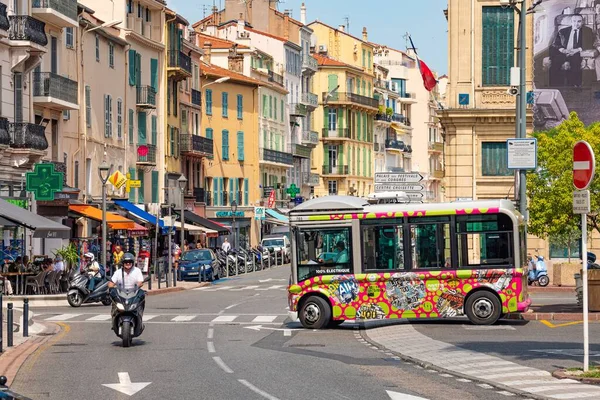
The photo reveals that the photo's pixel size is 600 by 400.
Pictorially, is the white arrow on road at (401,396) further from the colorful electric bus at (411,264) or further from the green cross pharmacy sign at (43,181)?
the green cross pharmacy sign at (43,181)

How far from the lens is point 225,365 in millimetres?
21016

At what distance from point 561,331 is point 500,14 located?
3304 centimetres

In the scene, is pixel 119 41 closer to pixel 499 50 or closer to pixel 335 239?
pixel 499 50

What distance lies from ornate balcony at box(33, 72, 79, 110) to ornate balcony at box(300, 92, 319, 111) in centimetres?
6392

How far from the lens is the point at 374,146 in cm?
14062

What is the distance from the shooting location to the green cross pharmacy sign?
1794 inches

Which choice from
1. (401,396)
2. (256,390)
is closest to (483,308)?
(256,390)

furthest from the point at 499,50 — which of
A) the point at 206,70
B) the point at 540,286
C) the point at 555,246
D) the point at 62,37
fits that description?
the point at 206,70

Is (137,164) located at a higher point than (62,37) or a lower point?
lower

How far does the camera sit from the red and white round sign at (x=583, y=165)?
62.1 feet

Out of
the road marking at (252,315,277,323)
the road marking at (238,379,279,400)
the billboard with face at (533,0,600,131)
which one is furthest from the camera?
the billboard with face at (533,0,600,131)

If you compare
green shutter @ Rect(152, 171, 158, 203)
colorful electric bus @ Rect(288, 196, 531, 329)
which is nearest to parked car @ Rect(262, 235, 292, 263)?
green shutter @ Rect(152, 171, 158, 203)

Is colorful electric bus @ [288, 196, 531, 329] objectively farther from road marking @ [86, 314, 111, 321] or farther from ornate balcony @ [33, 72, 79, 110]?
ornate balcony @ [33, 72, 79, 110]

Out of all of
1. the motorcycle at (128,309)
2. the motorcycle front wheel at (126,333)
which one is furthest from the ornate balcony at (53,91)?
the motorcycle front wheel at (126,333)
